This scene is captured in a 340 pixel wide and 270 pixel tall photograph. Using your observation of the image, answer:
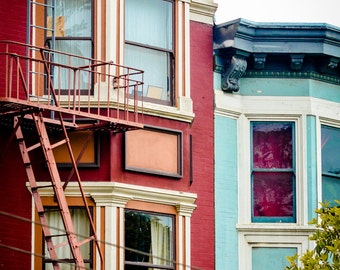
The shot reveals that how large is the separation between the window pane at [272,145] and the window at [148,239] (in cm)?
283

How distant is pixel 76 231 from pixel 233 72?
4.44 metres

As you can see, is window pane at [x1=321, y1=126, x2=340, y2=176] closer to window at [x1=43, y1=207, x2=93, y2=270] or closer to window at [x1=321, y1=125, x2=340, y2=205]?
window at [x1=321, y1=125, x2=340, y2=205]

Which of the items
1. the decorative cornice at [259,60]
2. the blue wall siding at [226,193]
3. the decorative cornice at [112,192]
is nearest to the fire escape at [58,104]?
the decorative cornice at [112,192]

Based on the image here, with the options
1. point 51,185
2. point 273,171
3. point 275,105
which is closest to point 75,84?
point 51,185

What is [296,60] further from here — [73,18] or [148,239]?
[148,239]

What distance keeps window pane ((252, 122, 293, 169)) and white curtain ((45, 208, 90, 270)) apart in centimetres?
413

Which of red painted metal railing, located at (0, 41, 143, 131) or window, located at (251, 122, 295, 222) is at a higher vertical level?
red painted metal railing, located at (0, 41, 143, 131)

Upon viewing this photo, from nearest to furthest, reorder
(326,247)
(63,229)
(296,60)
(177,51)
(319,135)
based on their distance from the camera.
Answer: (326,247)
(63,229)
(177,51)
(296,60)
(319,135)

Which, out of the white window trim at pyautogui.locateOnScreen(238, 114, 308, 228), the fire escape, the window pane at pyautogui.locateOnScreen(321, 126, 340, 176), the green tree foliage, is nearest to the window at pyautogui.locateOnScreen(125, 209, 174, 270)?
the fire escape

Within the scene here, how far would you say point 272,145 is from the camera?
25.7m

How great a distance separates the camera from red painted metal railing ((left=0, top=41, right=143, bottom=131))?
2216 cm

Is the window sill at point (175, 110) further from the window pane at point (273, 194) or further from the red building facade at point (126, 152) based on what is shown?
the window pane at point (273, 194)

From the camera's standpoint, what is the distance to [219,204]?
81.7 feet

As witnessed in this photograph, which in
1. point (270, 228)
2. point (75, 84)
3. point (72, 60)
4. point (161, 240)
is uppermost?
point (72, 60)
